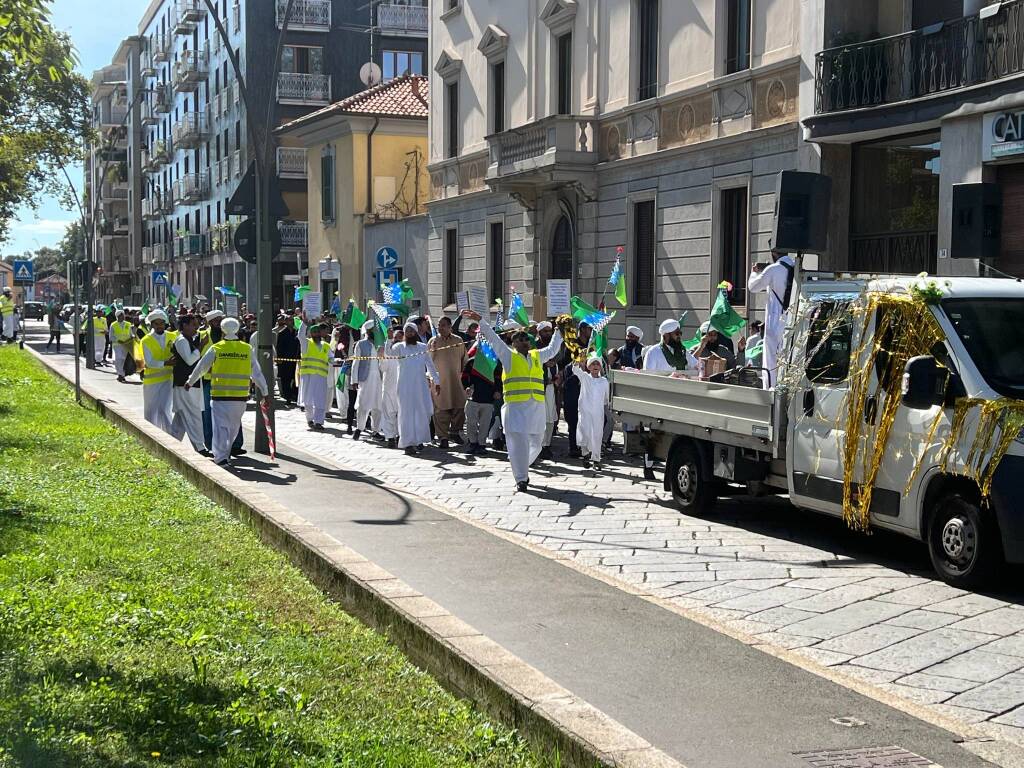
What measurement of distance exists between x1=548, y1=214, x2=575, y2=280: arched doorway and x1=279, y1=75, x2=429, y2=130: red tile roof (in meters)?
14.5

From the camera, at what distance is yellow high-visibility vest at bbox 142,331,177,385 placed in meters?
17.8

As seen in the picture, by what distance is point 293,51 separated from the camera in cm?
5484

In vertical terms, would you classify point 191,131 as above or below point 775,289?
above

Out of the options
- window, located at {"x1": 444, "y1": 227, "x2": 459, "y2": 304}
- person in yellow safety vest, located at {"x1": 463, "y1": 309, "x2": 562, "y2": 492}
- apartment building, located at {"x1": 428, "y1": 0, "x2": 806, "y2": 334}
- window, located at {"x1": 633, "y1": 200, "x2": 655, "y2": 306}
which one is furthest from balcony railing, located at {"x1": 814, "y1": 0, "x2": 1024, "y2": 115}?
window, located at {"x1": 444, "y1": 227, "x2": 459, "y2": 304}

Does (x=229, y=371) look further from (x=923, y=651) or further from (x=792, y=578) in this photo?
(x=923, y=651)

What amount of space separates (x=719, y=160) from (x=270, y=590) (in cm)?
1596

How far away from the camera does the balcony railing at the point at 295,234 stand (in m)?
53.0

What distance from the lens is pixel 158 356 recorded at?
17859 mm

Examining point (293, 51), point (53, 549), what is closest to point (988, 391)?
point (53, 549)

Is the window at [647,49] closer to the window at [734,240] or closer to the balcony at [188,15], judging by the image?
the window at [734,240]

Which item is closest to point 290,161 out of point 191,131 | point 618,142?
point 191,131

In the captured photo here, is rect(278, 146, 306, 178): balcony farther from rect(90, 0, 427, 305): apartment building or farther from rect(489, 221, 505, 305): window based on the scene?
rect(489, 221, 505, 305): window

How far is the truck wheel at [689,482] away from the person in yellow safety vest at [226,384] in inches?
224

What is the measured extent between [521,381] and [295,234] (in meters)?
40.5
